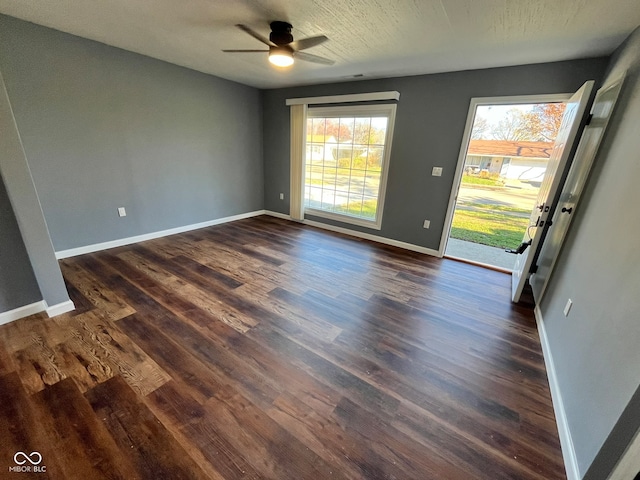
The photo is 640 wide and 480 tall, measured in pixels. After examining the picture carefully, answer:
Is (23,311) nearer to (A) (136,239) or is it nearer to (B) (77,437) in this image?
(B) (77,437)

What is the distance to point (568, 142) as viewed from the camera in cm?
207

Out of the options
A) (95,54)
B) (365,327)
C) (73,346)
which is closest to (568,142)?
(365,327)

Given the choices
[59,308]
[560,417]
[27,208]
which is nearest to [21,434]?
[59,308]

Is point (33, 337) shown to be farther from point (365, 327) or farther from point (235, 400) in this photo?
point (365, 327)

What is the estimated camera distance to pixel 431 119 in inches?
128

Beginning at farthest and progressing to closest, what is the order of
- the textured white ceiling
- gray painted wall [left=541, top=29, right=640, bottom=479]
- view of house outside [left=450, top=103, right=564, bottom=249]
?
view of house outside [left=450, top=103, right=564, bottom=249], the textured white ceiling, gray painted wall [left=541, top=29, right=640, bottom=479]

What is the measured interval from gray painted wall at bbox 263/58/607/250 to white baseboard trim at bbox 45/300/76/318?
140 inches

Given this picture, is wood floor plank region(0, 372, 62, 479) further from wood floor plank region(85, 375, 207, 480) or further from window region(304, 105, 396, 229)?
window region(304, 105, 396, 229)

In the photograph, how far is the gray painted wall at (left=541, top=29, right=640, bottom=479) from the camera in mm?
1011

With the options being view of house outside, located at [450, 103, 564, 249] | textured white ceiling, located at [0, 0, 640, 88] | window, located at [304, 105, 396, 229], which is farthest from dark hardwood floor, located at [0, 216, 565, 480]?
view of house outside, located at [450, 103, 564, 249]

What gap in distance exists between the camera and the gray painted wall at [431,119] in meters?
2.57

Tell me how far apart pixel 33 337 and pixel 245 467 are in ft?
6.04
